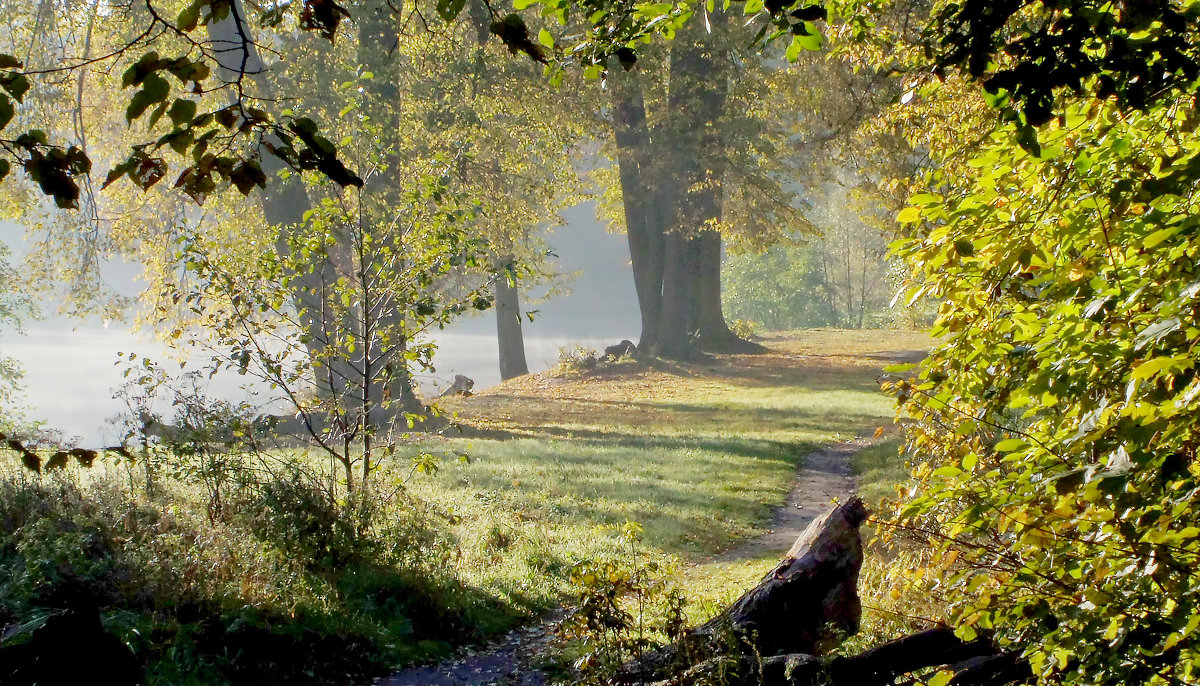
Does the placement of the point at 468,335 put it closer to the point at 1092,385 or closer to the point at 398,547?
the point at 398,547

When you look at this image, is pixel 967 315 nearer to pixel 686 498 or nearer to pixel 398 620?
pixel 398 620

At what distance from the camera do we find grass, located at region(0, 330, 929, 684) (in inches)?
219

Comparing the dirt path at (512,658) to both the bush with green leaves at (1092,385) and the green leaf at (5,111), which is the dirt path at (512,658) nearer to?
the bush with green leaves at (1092,385)

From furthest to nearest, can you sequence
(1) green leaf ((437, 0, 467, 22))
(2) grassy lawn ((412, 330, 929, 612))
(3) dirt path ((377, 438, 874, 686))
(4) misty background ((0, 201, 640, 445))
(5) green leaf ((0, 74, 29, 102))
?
(4) misty background ((0, 201, 640, 445))
(2) grassy lawn ((412, 330, 929, 612))
(3) dirt path ((377, 438, 874, 686))
(1) green leaf ((437, 0, 467, 22))
(5) green leaf ((0, 74, 29, 102))

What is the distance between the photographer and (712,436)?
17266 mm

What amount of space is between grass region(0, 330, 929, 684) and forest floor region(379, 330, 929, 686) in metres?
0.08

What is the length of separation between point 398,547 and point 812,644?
11.3 ft

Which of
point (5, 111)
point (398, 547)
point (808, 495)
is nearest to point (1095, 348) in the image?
point (5, 111)

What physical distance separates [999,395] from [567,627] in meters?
2.47

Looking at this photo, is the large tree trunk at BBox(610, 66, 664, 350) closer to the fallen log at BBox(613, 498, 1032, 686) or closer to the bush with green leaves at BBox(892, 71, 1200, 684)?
the fallen log at BBox(613, 498, 1032, 686)

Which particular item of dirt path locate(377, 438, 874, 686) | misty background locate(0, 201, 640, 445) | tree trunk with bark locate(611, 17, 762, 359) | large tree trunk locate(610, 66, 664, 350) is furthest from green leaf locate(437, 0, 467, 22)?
misty background locate(0, 201, 640, 445)

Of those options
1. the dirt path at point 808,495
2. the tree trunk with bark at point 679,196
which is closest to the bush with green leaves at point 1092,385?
the dirt path at point 808,495

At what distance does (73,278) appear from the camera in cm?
2317

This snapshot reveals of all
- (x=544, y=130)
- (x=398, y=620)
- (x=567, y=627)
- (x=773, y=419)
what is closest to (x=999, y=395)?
(x=567, y=627)
